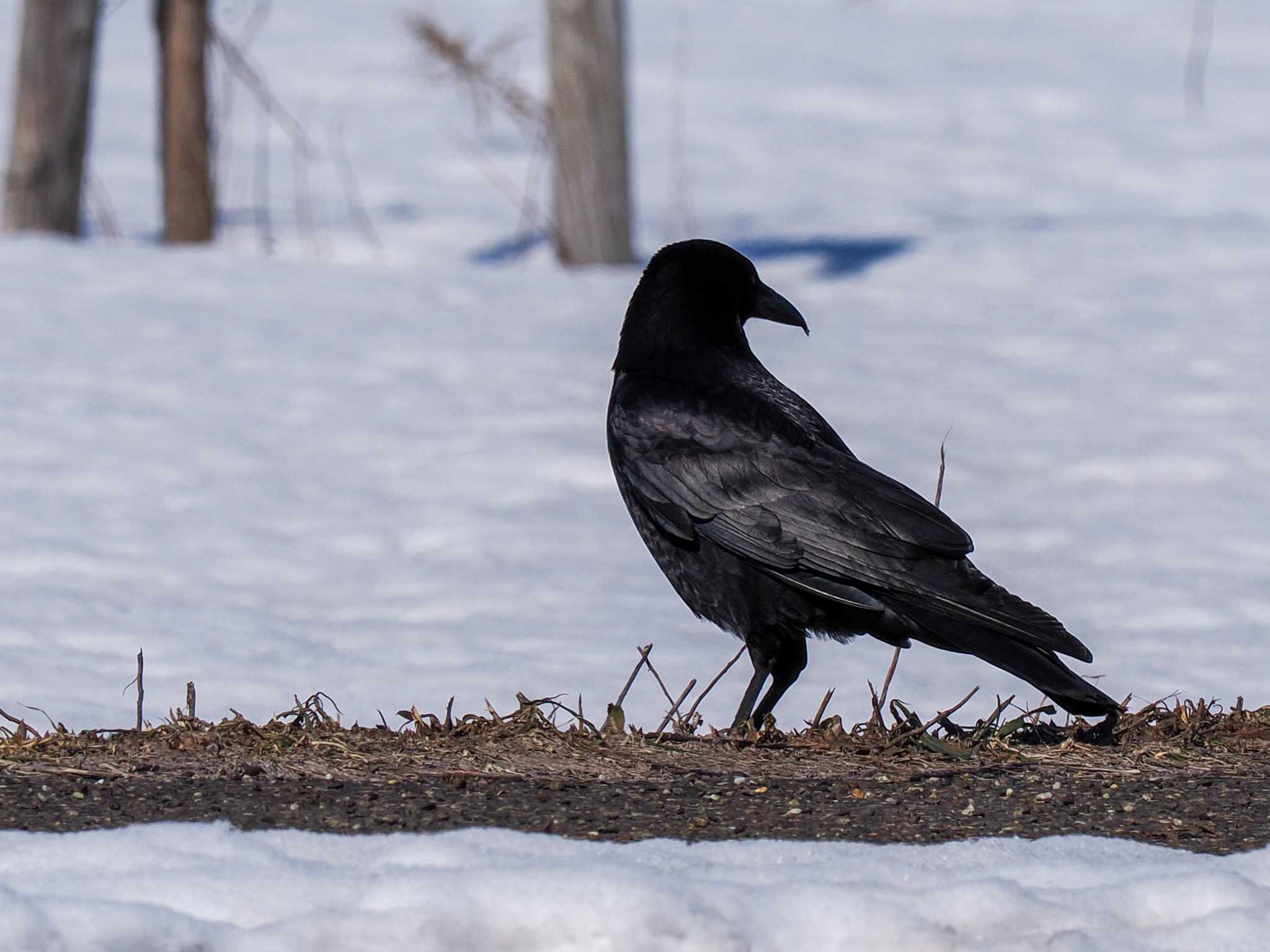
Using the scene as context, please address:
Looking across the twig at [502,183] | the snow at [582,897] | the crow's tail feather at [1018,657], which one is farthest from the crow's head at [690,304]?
the twig at [502,183]

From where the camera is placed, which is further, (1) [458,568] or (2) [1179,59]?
(2) [1179,59]

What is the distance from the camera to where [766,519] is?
3.90m

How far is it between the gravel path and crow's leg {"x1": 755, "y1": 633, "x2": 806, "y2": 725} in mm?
603

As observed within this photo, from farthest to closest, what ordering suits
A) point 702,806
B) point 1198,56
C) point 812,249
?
point 1198,56 < point 812,249 < point 702,806

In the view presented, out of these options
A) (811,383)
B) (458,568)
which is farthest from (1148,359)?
(458,568)

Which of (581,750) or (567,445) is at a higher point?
(581,750)

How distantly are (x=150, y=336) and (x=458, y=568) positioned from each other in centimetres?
309

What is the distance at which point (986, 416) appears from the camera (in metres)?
8.45

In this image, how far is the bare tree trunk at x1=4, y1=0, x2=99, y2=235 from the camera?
985 cm

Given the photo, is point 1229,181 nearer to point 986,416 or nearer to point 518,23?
point 986,416

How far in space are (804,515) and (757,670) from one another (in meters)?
0.43

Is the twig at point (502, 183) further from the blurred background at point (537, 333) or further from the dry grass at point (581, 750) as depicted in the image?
the dry grass at point (581, 750)

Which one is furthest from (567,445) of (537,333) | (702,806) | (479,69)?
(479,69)

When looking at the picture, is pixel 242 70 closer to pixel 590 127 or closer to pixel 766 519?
pixel 590 127
